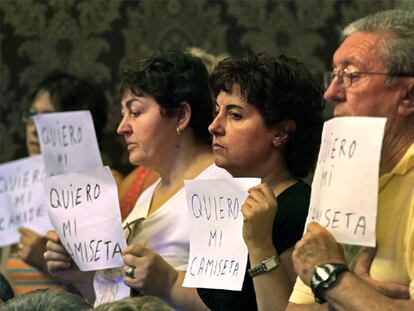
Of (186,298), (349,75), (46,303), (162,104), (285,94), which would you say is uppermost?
(349,75)

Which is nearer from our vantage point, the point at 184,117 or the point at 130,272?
the point at 130,272

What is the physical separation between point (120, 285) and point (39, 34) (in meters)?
1.94

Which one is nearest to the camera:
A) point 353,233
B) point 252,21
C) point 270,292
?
point 353,233

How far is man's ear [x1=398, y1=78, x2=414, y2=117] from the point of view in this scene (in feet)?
7.70

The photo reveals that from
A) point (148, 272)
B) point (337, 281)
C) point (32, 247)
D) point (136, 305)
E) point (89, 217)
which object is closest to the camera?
point (136, 305)

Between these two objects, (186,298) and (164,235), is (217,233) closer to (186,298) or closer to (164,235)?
(186,298)

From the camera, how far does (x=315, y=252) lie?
2.23 meters

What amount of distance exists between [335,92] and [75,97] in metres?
1.90

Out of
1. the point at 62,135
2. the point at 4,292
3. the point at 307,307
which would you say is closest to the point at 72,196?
the point at 62,135

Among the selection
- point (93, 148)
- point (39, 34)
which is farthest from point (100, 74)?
point (93, 148)

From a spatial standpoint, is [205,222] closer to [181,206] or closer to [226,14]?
[181,206]

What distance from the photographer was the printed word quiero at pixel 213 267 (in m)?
2.59

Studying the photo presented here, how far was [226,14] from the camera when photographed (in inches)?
184

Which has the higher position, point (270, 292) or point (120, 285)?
point (270, 292)
